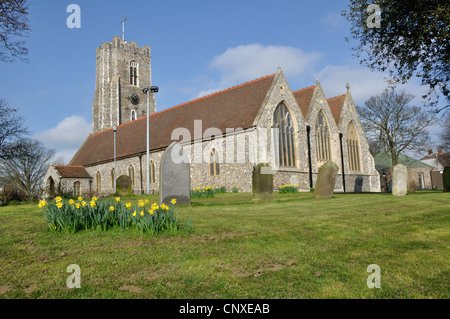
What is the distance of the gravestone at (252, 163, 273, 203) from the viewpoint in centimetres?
1261

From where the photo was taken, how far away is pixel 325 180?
45.2 ft

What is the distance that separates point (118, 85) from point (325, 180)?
113 ft

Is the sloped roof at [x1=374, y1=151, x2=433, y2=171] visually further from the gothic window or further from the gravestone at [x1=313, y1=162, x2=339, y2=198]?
the gravestone at [x1=313, y1=162, x2=339, y2=198]

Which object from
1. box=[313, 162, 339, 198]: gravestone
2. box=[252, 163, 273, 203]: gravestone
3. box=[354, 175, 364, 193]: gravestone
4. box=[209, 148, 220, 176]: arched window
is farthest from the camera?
box=[354, 175, 364, 193]: gravestone

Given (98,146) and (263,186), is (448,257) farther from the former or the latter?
(98,146)

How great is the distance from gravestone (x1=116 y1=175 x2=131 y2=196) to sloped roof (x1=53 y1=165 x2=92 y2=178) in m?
Answer: 12.4

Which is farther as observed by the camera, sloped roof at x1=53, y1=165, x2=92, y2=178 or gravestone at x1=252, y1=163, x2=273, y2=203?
sloped roof at x1=53, y1=165, x2=92, y2=178

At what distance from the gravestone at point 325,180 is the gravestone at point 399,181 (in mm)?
3082

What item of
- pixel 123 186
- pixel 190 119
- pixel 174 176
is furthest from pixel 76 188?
pixel 174 176

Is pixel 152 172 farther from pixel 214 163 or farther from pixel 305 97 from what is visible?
pixel 305 97

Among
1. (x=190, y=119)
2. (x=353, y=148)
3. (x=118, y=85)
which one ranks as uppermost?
(x=118, y=85)

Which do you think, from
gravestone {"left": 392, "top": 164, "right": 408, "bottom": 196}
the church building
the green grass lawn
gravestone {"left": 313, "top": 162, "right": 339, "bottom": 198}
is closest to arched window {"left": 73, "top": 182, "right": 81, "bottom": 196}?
the church building
